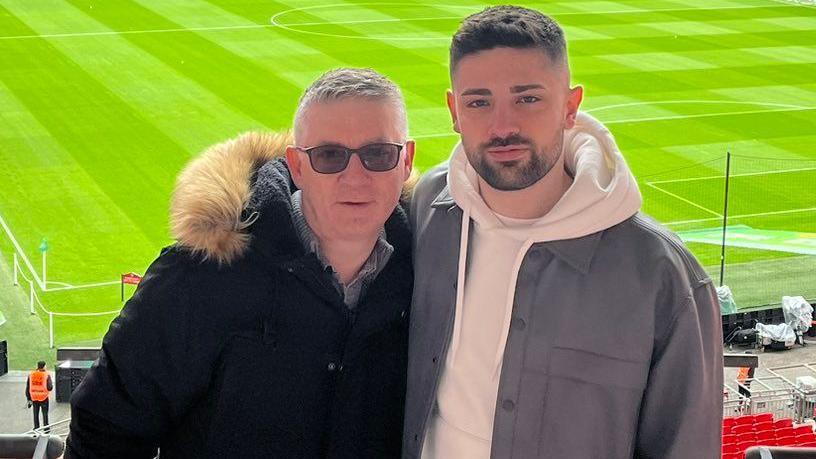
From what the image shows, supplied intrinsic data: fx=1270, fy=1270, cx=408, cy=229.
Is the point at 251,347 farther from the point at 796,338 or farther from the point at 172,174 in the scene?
the point at 172,174

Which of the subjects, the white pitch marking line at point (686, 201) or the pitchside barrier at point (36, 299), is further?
the white pitch marking line at point (686, 201)

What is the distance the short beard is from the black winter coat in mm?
444

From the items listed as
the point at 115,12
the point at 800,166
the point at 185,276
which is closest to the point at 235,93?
the point at 115,12

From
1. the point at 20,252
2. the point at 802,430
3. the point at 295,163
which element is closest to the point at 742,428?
the point at 802,430

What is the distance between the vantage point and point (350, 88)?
343cm

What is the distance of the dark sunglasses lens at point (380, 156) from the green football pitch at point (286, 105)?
1387 cm

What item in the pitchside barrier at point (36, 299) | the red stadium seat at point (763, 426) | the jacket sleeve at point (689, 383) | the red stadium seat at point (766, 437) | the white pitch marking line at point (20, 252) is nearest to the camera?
the jacket sleeve at point (689, 383)

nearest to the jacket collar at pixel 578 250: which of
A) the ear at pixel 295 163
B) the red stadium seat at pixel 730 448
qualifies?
the ear at pixel 295 163

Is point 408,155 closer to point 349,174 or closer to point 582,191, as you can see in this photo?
point 349,174

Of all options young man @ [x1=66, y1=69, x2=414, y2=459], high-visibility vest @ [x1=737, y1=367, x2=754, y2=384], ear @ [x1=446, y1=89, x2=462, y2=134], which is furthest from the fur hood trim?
high-visibility vest @ [x1=737, y1=367, x2=754, y2=384]

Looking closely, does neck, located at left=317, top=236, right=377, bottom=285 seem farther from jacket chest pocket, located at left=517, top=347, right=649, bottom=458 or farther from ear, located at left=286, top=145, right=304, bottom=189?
jacket chest pocket, located at left=517, top=347, right=649, bottom=458

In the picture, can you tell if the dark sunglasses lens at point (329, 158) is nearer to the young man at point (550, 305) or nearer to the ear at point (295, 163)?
the ear at point (295, 163)

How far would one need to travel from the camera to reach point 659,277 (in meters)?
3.41

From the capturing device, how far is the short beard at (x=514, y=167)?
3484 mm
